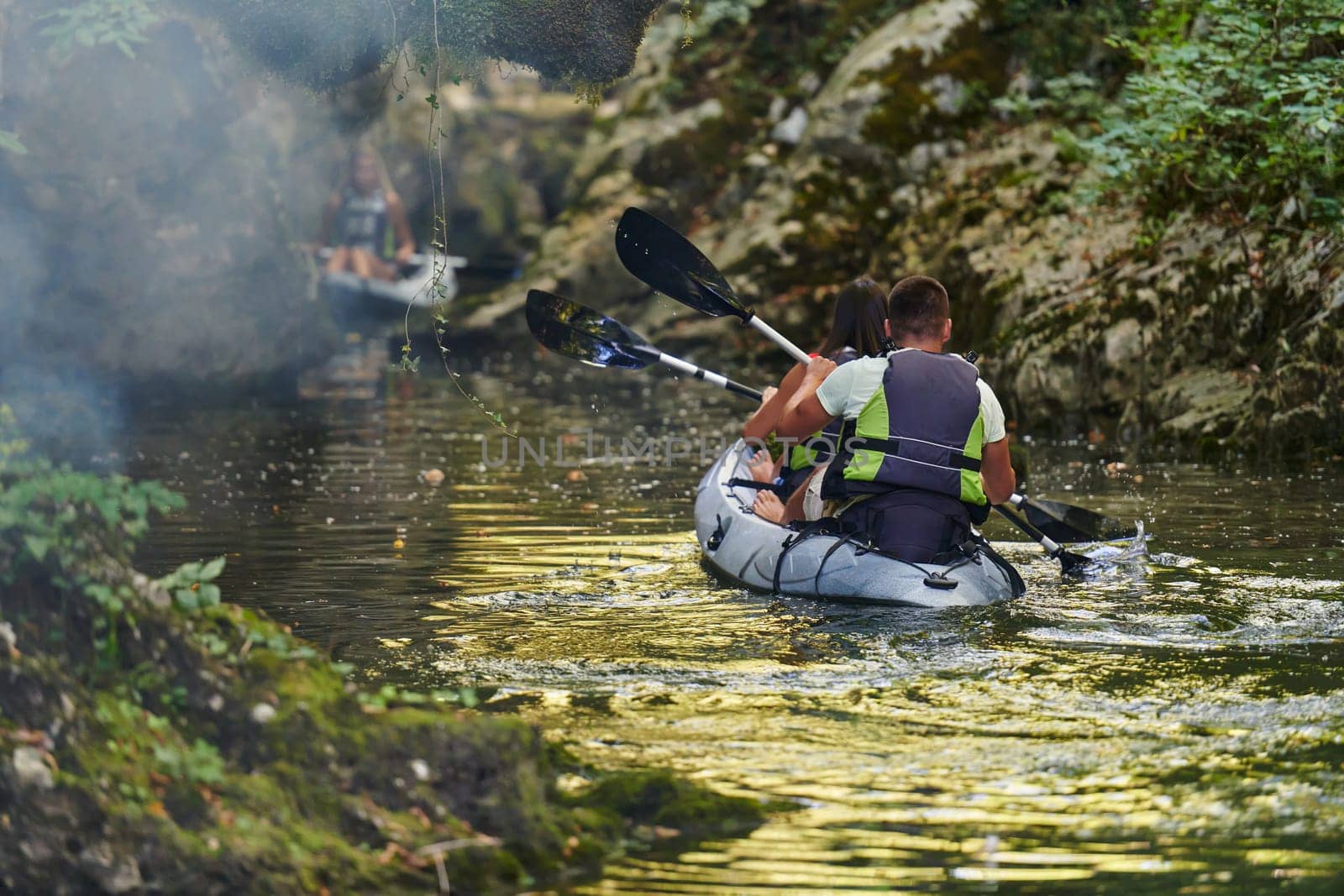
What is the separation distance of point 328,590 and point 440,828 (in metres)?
3.88

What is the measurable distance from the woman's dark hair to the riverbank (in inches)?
158

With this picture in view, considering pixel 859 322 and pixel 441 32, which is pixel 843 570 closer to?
pixel 859 322

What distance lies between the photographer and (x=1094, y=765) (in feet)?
14.3

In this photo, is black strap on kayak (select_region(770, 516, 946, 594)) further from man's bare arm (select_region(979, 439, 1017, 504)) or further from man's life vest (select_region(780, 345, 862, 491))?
man's life vest (select_region(780, 345, 862, 491))

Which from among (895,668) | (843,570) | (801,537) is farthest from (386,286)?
(895,668)

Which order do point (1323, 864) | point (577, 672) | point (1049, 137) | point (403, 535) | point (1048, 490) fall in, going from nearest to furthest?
point (1323, 864) < point (577, 672) < point (403, 535) < point (1048, 490) < point (1049, 137)

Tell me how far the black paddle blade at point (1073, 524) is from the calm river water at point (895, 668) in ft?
0.66

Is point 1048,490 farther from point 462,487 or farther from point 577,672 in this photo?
point 577,672

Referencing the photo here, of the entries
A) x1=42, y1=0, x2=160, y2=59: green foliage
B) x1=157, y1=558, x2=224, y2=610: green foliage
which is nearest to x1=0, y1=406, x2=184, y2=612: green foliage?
x1=157, y1=558, x2=224, y2=610: green foliage

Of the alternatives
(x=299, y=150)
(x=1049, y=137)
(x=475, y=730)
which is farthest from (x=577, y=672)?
(x=299, y=150)

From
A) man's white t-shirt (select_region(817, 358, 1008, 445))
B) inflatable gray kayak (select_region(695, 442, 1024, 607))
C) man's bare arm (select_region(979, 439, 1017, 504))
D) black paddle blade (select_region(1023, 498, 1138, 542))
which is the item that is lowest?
inflatable gray kayak (select_region(695, 442, 1024, 607))

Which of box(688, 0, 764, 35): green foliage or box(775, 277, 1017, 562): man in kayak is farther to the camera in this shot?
box(688, 0, 764, 35): green foliage

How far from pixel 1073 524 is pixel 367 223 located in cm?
1635

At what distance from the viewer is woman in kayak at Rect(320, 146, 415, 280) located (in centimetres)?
2220
